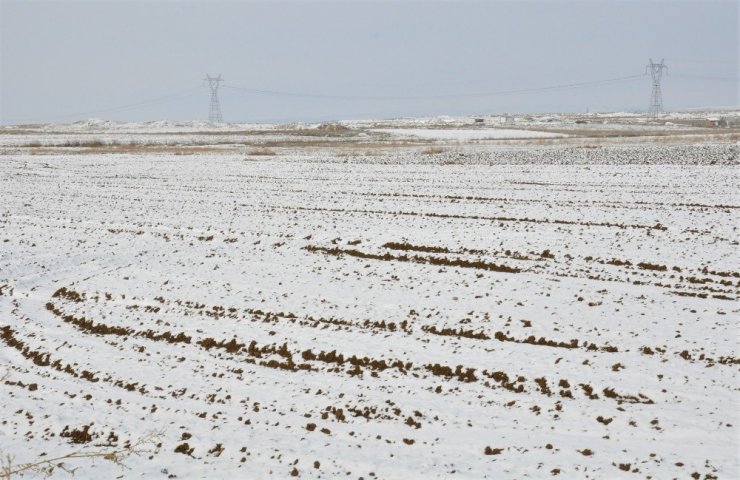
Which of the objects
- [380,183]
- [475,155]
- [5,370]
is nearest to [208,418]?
[5,370]

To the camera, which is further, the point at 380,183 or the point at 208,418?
the point at 380,183

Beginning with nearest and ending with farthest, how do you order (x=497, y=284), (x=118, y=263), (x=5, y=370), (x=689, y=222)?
(x=5, y=370) → (x=497, y=284) → (x=118, y=263) → (x=689, y=222)

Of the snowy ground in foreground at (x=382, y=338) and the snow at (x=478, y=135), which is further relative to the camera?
the snow at (x=478, y=135)

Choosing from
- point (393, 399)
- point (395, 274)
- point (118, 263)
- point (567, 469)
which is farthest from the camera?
point (118, 263)

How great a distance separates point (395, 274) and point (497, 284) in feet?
11.3

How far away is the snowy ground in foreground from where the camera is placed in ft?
33.7

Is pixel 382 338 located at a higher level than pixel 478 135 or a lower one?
lower

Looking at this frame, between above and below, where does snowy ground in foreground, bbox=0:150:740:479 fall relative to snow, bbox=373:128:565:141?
below

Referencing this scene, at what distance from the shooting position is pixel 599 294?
720 inches

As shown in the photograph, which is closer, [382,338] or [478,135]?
[382,338]

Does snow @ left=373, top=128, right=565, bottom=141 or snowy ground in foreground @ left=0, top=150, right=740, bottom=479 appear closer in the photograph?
snowy ground in foreground @ left=0, top=150, right=740, bottom=479

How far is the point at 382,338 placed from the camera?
15555mm

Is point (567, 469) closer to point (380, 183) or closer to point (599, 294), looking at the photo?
point (599, 294)

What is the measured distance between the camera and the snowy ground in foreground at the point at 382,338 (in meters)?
10.3
